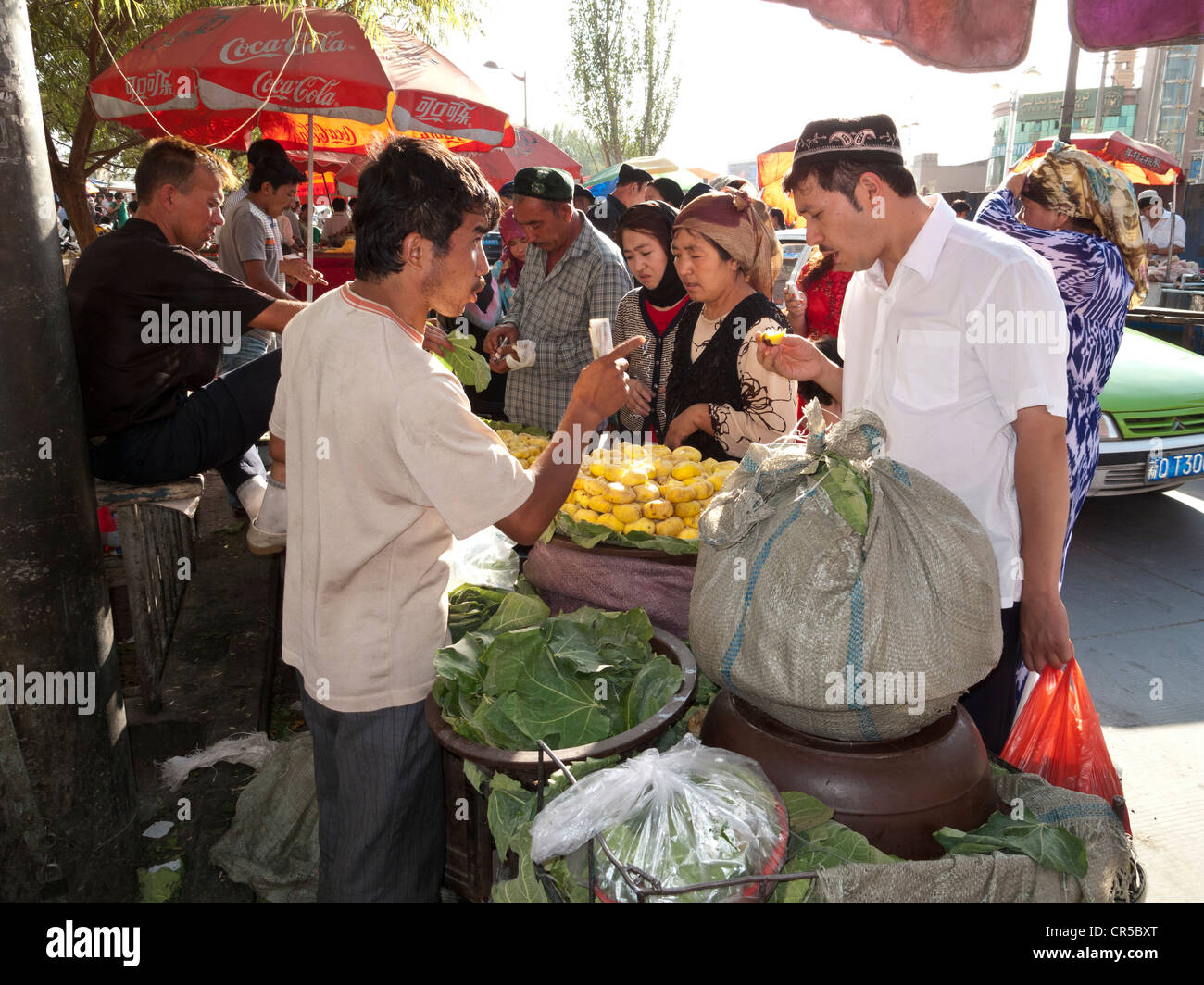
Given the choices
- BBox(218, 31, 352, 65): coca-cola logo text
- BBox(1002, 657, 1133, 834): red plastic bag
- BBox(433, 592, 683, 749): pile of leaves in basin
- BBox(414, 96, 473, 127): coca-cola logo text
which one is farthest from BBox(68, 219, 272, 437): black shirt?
BBox(414, 96, 473, 127): coca-cola logo text

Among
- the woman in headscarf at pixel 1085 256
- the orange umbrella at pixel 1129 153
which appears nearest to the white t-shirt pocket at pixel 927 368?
the woman in headscarf at pixel 1085 256

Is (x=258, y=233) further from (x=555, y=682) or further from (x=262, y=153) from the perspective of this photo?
(x=555, y=682)

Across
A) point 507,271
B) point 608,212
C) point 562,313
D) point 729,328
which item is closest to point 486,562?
point 729,328

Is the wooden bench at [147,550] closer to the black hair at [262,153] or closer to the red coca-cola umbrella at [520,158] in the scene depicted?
the black hair at [262,153]

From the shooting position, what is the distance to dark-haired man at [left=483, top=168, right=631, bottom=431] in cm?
484

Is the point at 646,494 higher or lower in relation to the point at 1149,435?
higher

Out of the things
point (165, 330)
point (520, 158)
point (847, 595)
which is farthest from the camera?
point (520, 158)

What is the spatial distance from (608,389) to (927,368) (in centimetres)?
91

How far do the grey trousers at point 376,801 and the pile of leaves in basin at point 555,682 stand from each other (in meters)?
0.20

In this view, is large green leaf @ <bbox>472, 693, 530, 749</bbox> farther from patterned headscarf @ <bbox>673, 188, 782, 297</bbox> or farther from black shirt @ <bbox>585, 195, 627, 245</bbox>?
black shirt @ <bbox>585, 195, 627, 245</bbox>

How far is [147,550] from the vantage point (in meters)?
3.99

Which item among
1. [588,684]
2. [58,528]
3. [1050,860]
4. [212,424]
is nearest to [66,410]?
[58,528]

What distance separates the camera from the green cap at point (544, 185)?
479 cm

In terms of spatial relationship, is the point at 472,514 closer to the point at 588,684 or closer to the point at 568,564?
the point at 588,684
